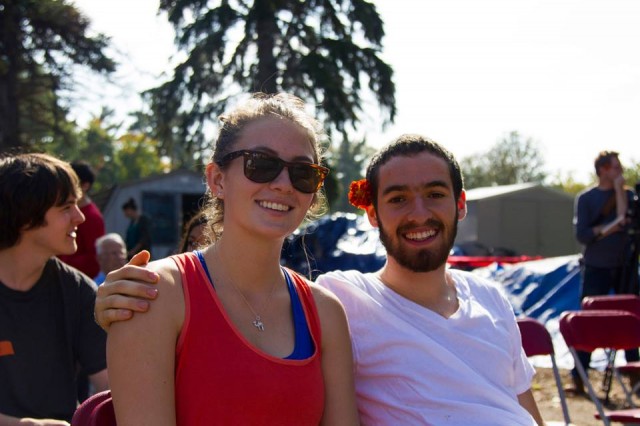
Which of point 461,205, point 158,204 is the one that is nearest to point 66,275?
point 461,205

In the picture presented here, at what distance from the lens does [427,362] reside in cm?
217

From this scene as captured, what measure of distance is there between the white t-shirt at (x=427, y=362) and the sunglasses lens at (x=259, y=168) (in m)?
0.63

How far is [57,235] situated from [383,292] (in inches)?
53.2

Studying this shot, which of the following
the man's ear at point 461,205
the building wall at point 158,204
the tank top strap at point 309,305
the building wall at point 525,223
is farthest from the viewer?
the building wall at point 525,223

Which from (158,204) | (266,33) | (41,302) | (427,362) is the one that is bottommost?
(427,362)

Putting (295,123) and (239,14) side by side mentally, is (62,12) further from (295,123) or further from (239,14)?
(295,123)

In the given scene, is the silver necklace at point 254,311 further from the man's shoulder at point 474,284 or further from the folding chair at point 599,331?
the folding chair at point 599,331

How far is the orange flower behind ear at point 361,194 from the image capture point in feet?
8.46

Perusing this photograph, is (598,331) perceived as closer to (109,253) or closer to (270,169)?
(270,169)

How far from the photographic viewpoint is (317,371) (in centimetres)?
183

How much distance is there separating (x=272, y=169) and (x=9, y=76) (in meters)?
14.8

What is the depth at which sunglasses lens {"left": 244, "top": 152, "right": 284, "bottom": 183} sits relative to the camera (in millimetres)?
1867

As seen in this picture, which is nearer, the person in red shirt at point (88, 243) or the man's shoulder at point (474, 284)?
the man's shoulder at point (474, 284)

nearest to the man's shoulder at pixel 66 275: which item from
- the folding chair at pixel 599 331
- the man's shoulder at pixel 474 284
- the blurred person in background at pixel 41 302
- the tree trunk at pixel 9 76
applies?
the blurred person in background at pixel 41 302
